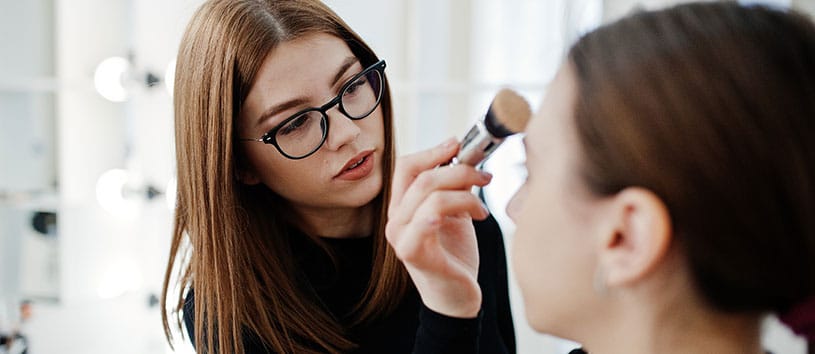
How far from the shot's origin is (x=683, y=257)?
50 centimetres

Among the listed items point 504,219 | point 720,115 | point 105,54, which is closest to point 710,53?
point 720,115

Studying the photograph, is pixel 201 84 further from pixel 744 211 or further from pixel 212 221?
pixel 744 211

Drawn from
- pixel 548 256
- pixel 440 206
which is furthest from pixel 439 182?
pixel 548 256

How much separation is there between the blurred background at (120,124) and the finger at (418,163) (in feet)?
3.22

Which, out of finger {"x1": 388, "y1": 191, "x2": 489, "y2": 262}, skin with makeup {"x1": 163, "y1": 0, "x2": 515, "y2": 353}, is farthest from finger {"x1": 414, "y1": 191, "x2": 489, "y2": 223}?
skin with makeup {"x1": 163, "y1": 0, "x2": 515, "y2": 353}

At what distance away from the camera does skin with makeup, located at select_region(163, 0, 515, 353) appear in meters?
0.83

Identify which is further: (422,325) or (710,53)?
(422,325)

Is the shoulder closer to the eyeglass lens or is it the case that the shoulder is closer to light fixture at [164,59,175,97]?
the eyeglass lens

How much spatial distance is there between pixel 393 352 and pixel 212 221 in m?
0.30

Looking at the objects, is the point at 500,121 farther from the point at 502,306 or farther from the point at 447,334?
the point at 502,306

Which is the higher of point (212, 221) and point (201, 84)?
point (201, 84)

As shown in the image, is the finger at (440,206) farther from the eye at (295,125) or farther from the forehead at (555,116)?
the eye at (295,125)

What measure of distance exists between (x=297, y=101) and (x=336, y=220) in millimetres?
235

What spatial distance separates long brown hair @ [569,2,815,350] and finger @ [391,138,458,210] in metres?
0.20
